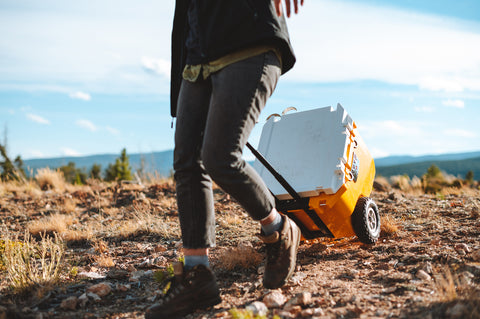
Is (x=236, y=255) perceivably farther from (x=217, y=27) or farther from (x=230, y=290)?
(x=217, y=27)

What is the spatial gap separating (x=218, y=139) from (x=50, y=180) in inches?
330

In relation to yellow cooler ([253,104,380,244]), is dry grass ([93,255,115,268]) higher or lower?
lower

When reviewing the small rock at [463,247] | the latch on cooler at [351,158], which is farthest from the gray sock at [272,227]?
the small rock at [463,247]

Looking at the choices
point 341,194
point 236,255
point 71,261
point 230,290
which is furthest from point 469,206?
point 71,261

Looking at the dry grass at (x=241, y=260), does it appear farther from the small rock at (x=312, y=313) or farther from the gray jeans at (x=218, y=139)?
the small rock at (x=312, y=313)

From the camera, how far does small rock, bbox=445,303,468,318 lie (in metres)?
1.72

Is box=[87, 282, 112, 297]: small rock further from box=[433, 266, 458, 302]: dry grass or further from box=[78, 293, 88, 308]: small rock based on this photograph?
box=[433, 266, 458, 302]: dry grass

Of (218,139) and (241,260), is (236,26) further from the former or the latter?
(241,260)

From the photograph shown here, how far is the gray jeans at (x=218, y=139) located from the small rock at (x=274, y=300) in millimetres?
429

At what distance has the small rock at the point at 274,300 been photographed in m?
2.10

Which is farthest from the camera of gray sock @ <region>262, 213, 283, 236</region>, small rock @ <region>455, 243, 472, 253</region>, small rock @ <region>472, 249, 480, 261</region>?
small rock @ <region>455, 243, 472, 253</region>

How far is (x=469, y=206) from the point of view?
476 cm

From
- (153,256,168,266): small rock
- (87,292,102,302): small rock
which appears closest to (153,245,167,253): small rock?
(153,256,168,266): small rock

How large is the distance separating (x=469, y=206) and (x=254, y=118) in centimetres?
395
